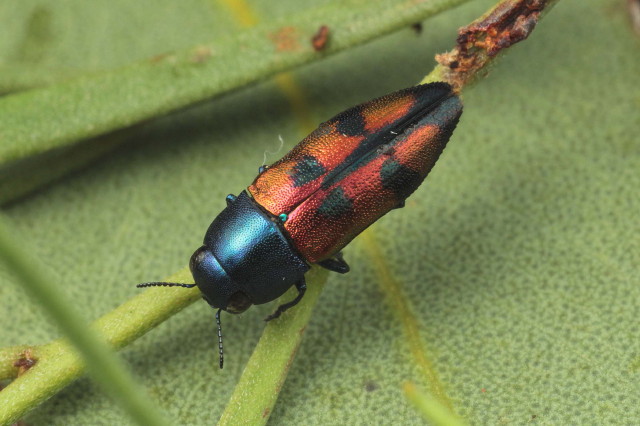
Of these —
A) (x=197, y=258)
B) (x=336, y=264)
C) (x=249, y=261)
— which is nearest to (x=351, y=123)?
(x=336, y=264)

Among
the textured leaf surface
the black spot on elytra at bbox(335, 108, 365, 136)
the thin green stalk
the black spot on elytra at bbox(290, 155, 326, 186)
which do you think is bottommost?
the textured leaf surface

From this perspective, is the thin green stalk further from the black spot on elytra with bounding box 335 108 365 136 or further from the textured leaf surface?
the black spot on elytra with bounding box 335 108 365 136

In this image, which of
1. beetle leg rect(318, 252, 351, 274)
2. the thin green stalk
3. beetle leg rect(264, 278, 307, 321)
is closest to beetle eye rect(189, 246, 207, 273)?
beetle leg rect(264, 278, 307, 321)

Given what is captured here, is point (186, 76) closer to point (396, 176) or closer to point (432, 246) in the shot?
point (396, 176)

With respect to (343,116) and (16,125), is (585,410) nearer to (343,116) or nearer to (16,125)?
(343,116)

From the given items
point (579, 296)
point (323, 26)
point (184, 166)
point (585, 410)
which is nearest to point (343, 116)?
→ point (323, 26)

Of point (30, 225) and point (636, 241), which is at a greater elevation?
point (30, 225)
